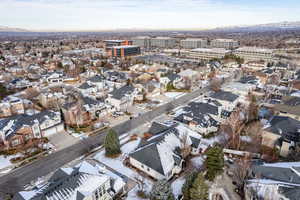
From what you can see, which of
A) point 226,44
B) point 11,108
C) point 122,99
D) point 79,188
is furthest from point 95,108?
point 226,44

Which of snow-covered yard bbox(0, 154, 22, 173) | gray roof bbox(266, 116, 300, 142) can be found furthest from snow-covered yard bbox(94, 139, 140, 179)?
gray roof bbox(266, 116, 300, 142)

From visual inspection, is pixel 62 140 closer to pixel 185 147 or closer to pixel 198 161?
pixel 185 147

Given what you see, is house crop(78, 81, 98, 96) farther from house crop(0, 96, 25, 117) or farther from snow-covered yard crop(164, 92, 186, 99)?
snow-covered yard crop(164, 92, 186, 99)

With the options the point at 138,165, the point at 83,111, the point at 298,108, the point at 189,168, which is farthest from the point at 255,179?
the point at 83,111

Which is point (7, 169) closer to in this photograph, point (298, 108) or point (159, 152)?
point (159, 152)

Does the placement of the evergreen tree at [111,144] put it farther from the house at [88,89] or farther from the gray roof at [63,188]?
the house at [88,89]

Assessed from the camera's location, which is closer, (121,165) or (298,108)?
(121,165)
